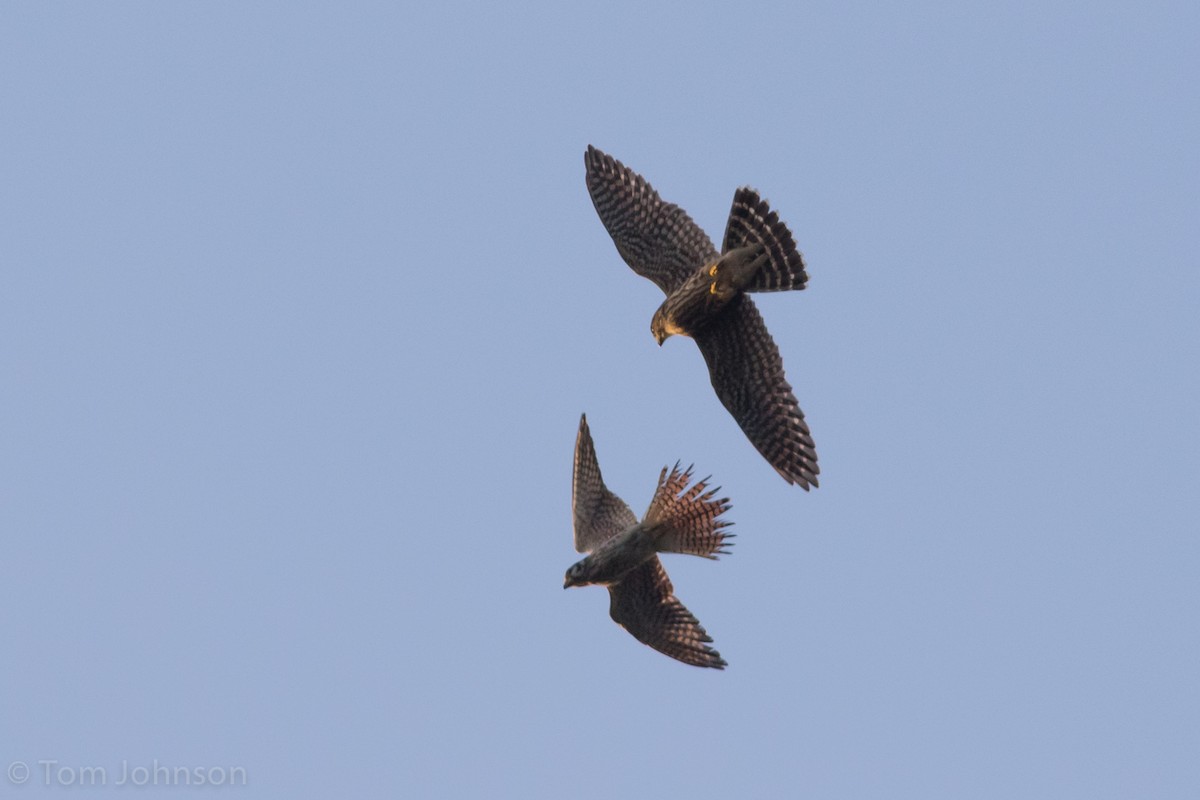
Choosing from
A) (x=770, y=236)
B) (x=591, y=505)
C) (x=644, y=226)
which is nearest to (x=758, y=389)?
(x=770, y=236)

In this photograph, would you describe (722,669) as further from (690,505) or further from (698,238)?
(698,238)

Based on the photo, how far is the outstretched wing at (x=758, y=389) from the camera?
20.6 m

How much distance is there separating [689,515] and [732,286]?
2.42 m

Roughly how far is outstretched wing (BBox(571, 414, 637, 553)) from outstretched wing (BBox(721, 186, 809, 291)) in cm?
360

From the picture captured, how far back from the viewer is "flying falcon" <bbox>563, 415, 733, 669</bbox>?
2094cm

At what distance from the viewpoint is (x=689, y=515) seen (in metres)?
21.0

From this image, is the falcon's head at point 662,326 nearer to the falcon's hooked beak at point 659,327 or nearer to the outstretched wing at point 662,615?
the falcon's hooked beak at point 659,327

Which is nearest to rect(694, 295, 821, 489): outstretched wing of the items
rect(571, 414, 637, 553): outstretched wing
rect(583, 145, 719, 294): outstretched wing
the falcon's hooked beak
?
the falcon's hooked beak

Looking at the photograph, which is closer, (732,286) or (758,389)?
(732,286)

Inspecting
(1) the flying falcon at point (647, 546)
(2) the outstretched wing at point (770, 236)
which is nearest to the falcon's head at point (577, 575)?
(1) the flying falcon at point (647, 546)

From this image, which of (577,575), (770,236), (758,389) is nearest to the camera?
(770,236)

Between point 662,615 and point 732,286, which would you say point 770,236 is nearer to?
point 732,286

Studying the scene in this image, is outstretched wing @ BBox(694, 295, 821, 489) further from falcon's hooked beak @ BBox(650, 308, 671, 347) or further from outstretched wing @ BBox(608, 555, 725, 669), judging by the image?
outstretched wing @ BBox(608, 555, 725, 669)

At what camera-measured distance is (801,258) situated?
20016mm
